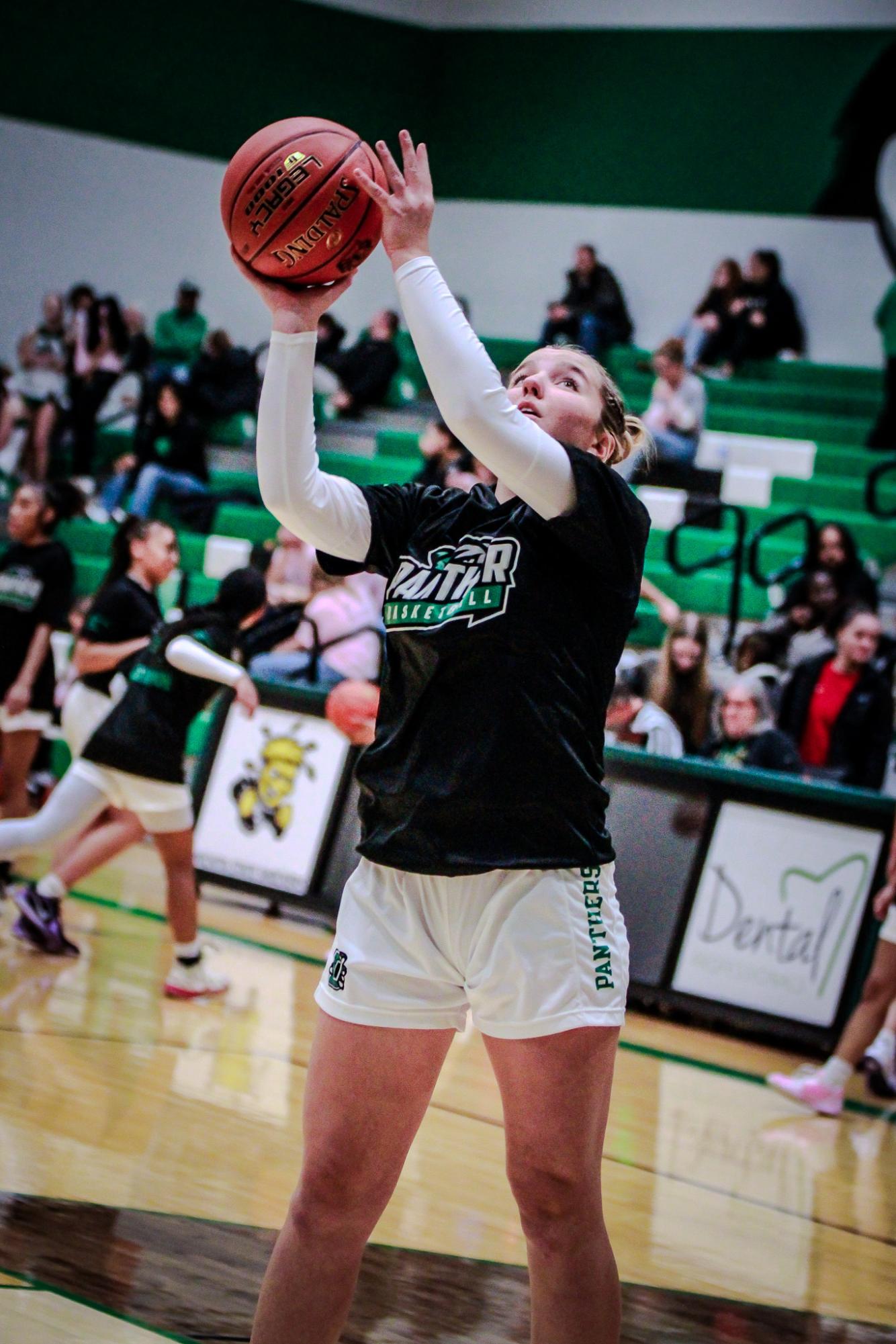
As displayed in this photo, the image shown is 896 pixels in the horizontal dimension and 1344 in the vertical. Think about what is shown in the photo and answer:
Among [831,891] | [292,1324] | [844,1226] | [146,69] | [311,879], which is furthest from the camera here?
[146,69]

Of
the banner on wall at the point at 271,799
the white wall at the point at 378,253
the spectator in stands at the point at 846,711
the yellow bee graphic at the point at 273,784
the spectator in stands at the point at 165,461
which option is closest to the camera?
the spectator in stands at the point at 846,711

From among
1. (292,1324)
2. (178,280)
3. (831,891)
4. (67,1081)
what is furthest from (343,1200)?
(178,280)

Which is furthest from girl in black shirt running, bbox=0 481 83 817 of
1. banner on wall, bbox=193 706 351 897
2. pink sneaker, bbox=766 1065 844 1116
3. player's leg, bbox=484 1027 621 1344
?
player's leg, bbox=484 1027 621 1344

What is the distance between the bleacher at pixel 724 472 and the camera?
10961mm

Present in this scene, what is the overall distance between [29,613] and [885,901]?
3964 mm

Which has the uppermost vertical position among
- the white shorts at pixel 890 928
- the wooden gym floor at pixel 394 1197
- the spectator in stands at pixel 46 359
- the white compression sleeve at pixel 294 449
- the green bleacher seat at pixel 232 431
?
the spectator in stands at pixel 46 359

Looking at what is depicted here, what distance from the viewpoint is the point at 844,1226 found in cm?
413

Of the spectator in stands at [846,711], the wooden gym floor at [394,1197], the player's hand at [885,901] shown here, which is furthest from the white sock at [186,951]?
the spectator in stands at [846,711]

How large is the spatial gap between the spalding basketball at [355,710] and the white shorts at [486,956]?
328 centimetres

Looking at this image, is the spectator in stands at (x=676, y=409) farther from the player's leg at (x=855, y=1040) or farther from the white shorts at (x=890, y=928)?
the player's leg at (x=855, y=1040)

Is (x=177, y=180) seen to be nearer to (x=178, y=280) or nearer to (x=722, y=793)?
(x=178, y=280)

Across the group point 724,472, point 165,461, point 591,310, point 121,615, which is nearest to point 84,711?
point 121,615

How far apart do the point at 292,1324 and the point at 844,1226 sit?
2.35 meters

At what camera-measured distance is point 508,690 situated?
7.50 ft
